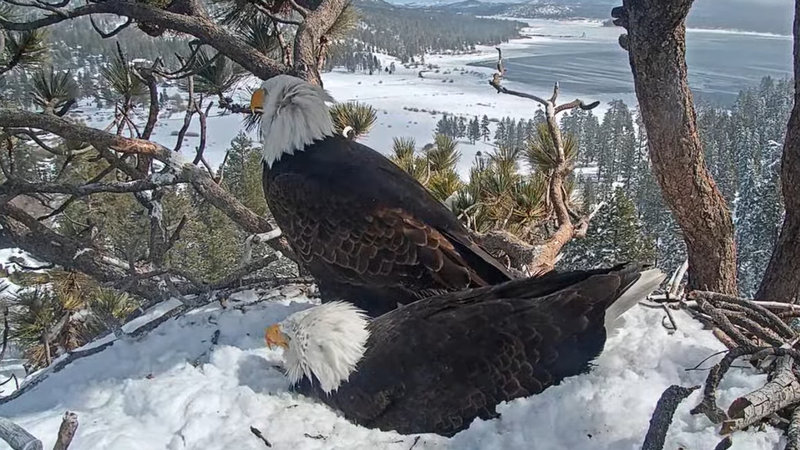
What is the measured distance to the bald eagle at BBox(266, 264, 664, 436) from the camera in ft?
7.87

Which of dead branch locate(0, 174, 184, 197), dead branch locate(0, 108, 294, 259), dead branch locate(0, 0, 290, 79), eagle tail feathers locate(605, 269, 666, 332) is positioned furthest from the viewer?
dead branch locate(0, 0, 290, 79)

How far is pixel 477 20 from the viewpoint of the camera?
110 meters

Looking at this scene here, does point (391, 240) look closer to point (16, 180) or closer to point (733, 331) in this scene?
point (733, 331)

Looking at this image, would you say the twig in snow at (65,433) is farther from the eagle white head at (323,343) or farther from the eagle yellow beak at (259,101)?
the eagle yellow beak at (259,101)

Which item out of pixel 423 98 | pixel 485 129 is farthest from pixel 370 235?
pixel 423 98

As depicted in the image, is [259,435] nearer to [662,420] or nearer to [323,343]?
[323,343]

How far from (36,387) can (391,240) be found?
5.99 ft

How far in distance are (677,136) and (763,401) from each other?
1.77 meters

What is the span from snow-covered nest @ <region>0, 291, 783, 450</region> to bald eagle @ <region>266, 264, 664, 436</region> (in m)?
0.07

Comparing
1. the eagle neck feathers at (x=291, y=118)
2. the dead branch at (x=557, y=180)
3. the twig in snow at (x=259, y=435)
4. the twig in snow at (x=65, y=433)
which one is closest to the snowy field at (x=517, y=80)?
the dead branch at (x=557, y=180)

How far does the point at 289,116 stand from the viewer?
10.8ft

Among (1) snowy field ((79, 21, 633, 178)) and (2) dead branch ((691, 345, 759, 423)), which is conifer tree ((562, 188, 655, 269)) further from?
(1) snowy field ((79, 21, 633, 178))

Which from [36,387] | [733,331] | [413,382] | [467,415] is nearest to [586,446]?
[467,415]

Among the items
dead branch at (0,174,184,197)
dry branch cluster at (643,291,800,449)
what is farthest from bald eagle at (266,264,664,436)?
dead branch at (0,174,184,197)
